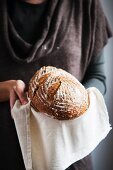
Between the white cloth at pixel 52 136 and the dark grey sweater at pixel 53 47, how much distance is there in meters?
0.14

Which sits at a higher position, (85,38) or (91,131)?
(85,38)

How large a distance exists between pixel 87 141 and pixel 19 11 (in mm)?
356

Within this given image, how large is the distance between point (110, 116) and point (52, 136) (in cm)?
58

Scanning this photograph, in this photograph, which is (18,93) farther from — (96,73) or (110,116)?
(110,116)

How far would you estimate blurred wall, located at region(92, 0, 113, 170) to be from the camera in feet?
3.45

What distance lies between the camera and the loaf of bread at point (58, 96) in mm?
541

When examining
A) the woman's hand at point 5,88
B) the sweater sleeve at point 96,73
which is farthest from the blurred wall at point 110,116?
the woman's hand at point 5,88

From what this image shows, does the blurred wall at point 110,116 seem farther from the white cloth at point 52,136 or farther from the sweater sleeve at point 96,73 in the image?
the white cloth at point 52,136

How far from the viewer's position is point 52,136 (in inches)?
22.8

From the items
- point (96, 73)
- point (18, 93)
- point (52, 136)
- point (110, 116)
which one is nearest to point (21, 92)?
point (18, 93)

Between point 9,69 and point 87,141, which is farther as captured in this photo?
point 9,69

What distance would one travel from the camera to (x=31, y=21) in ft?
2.35

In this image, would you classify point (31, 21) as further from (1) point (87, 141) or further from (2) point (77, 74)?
(1) point (87, 141)

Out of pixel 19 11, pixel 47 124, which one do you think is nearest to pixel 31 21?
pixel 19 11
